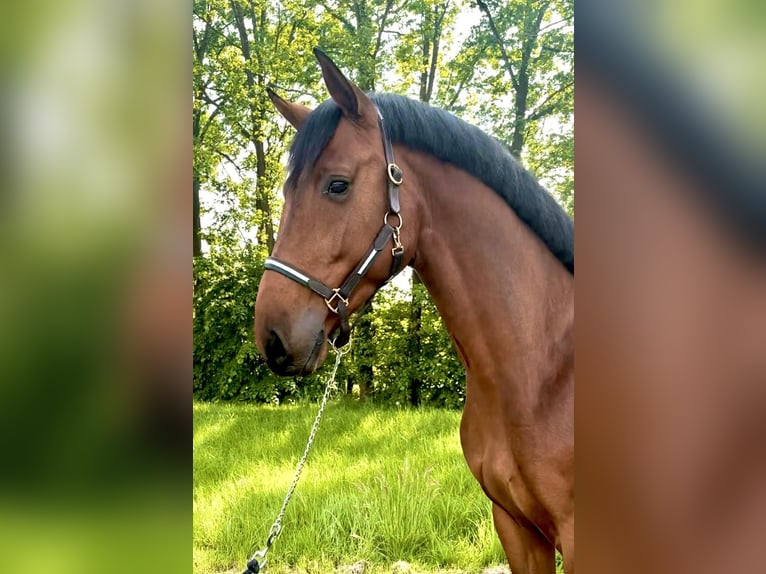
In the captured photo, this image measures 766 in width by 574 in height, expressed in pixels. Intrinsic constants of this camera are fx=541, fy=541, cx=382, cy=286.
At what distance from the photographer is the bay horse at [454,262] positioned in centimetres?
176

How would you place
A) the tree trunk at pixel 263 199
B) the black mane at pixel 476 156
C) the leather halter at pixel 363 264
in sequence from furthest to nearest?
the tree trunk at pixel 263 199 < the black mane at pixel 476 156 < the leather halter at pixel 363 264

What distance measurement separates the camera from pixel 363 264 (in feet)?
5.92

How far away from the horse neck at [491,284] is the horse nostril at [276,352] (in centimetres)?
56

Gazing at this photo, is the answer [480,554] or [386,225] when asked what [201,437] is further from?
[386,225]

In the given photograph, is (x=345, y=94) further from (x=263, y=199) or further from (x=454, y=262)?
(x=263, y=199)

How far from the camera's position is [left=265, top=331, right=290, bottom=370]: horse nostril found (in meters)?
1.74

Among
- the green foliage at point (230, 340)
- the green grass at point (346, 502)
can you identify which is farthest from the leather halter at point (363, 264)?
the green foliage at point (230, 340)

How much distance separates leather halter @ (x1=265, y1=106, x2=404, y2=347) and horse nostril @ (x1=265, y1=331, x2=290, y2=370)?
19 centimetres

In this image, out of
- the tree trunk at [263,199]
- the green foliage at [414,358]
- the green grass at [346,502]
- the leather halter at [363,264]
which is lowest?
the green grass at [346,502]

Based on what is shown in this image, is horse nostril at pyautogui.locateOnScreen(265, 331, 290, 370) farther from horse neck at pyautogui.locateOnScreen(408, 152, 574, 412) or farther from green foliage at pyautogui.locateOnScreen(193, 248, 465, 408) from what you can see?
green foliage at pyautogui.locateOnScreen(193, 248, 465, 408)

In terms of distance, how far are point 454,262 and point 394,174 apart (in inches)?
14.5
